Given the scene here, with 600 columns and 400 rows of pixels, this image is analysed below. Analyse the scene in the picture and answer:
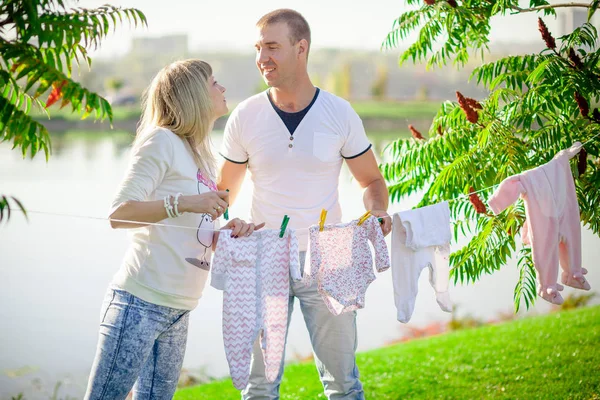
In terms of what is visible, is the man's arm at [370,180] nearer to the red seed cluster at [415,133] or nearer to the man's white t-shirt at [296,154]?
the man's white t-shirt at [296,154]

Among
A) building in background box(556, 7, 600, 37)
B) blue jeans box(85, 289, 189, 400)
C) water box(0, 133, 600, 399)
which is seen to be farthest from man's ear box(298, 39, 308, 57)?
water box(0, 133, 600, 399)

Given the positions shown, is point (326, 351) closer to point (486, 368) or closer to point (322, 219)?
point (322, 219)

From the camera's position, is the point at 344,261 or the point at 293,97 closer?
the point at 344,261

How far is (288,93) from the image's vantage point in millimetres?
3762

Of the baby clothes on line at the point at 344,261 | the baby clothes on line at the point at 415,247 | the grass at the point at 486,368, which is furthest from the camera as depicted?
the grass at the point at 486,368

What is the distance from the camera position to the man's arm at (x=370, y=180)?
3729mm

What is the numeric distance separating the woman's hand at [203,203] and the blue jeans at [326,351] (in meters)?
0.81

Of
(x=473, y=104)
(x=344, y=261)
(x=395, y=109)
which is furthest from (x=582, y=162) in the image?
(x=395, y=109)

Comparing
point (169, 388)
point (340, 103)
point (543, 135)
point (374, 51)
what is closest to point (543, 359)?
point (543, 135)

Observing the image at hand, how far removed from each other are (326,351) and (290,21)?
1.70 meters

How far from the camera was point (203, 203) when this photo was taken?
292 centimetres

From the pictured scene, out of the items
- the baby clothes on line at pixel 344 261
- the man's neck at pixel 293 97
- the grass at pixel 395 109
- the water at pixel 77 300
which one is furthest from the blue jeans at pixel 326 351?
the grass at pixel 395 109

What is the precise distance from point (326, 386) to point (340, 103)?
147cm

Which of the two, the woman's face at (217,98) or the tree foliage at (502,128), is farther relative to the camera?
the tree foliage at (502,128)
